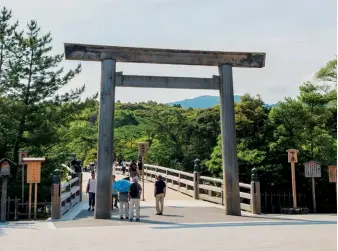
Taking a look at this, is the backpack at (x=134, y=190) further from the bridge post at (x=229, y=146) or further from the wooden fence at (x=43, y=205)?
the bridge post at (x=229, y=146)

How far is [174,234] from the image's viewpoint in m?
9.03

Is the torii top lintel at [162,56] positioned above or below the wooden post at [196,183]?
above

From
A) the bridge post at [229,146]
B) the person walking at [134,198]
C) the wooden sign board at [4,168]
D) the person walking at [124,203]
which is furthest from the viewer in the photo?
the bridge post at [229,146]

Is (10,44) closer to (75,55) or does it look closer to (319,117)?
(75,55)

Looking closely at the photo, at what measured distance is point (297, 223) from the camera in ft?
36.6

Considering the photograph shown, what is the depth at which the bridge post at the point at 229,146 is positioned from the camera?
42.3 feet

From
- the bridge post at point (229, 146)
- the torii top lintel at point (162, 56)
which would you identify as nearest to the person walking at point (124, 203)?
the bridge post at point (229, 146)

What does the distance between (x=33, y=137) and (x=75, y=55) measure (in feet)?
21.4

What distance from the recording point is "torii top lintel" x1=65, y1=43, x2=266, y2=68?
12.4 metres

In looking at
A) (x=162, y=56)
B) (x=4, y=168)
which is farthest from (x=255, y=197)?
(x=4, y=168)

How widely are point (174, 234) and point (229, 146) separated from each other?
479 centimetres

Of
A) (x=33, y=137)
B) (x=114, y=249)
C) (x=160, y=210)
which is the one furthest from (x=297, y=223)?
(x=33, y=137)

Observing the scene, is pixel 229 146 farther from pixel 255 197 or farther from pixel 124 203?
pixel 124 203

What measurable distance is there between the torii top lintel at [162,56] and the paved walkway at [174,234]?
5.00m
